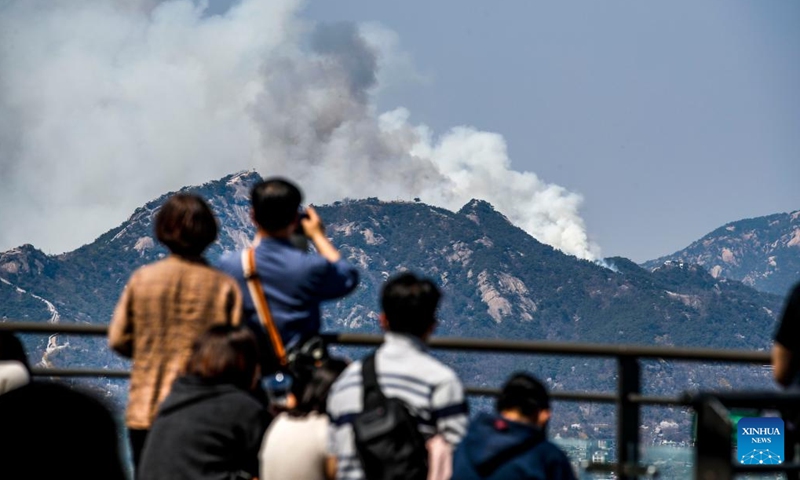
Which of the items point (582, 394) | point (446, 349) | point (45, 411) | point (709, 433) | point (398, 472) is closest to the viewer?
point (45, 411)

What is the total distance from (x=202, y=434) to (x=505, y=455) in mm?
1132

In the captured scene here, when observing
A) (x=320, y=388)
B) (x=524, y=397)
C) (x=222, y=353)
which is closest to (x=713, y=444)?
(x=524, y=397)

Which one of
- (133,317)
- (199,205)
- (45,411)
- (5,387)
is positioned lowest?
(45,411)

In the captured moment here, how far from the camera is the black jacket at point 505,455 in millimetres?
4129

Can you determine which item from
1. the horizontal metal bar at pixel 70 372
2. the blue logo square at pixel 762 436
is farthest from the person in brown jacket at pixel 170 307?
the blue logo square at pixel 762 436

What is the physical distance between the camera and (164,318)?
4.95 metres

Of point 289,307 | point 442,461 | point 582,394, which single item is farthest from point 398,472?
point 582,394

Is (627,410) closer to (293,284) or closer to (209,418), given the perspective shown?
(293,284)

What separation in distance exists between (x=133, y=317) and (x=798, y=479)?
3.26 m

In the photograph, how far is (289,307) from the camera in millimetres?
5133

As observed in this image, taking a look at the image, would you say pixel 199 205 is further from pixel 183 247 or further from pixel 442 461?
pixel 442 461

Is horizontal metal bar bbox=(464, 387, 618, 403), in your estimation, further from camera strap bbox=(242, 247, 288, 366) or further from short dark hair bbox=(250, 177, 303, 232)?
short dark hair bbox=(250, 177, 303, 232)

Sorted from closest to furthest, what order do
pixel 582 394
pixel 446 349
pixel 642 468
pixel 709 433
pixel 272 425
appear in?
1. pixel 709 433
2. pixel 272 425
3. pixel 642 468
4. pixel 582 394
5. pixel 446 349

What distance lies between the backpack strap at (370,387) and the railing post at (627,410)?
151 cm
